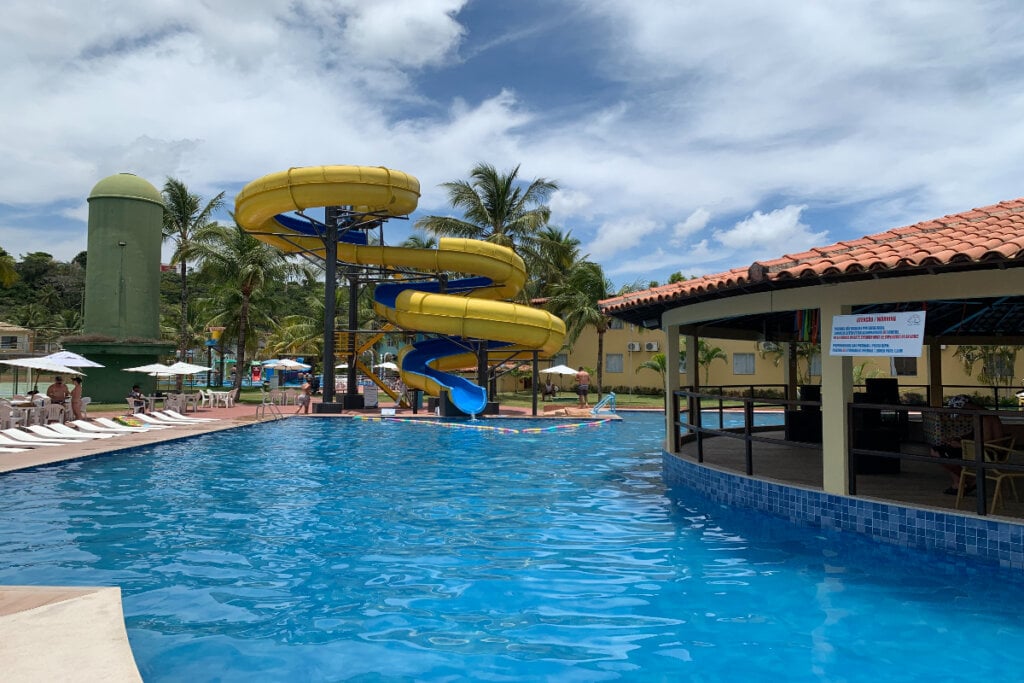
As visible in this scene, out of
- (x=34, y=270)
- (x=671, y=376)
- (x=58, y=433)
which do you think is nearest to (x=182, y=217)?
(x=58, y=433)

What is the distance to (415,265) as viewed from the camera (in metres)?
26.8

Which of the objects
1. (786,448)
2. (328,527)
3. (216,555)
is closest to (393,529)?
(328,527)

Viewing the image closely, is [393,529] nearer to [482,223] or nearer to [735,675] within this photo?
[735,675]

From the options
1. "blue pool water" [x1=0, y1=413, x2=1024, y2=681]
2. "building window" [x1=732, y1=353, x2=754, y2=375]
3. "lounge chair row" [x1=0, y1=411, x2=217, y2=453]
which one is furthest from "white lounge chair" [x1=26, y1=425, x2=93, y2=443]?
"building window" [x1=732, y1=353, x2=754, y2=375]

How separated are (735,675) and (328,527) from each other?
5.19m

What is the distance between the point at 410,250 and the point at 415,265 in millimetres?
669

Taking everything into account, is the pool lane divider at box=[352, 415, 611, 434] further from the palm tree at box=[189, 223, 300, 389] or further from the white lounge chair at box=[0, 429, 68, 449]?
the palm tree at box=[189, 223, 300, 389]

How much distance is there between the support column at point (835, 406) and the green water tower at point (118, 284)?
29.1 metres

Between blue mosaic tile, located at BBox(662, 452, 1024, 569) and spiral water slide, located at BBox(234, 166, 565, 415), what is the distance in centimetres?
1553

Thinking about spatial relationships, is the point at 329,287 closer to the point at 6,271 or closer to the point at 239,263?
the point at 239,263

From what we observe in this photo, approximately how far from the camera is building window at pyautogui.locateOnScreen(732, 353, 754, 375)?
37594 mm

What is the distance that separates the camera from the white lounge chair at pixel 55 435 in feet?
49.0

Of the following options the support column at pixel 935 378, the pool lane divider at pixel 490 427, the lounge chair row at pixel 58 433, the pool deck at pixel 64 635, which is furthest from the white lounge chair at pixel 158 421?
the support column at pixel 935 378

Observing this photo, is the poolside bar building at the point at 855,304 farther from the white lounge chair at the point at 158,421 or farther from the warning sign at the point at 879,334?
the white lounge chair at the point at 158,421
